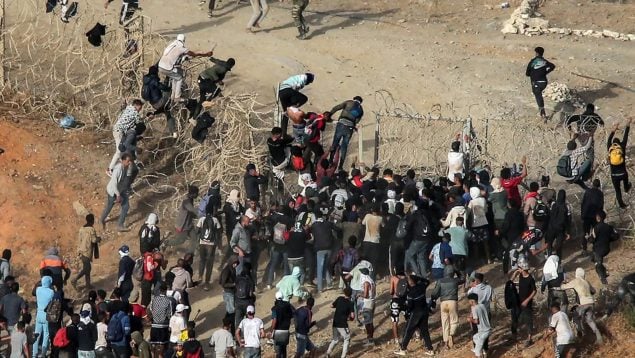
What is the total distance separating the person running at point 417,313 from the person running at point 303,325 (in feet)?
4.46

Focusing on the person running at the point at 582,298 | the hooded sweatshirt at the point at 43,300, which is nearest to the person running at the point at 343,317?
the person running at the point at 582,298

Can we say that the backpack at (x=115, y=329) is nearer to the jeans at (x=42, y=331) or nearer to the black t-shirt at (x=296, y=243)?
the jeans at (x=42, y=331)

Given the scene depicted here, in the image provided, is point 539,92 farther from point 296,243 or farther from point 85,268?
point 85,268

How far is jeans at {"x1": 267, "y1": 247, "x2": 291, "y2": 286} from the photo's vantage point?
24.6 m

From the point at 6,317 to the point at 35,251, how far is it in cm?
448

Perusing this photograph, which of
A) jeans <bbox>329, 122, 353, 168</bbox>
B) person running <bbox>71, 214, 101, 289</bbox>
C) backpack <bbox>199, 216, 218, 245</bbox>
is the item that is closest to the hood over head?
person running <bbox>71, 214, 101, 289</bbox>

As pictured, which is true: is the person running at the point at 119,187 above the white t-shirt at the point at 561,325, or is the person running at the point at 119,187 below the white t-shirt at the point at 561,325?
below

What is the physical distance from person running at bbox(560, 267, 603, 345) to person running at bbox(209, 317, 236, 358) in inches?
187

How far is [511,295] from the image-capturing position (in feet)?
73.8

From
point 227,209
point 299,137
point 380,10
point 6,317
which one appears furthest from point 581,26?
point 6,317

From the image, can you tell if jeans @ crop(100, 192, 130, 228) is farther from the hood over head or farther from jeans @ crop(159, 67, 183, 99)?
the hood over head

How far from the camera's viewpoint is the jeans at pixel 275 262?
80.6ft

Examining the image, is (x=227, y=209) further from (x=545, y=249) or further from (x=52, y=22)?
(x=52, y=22)

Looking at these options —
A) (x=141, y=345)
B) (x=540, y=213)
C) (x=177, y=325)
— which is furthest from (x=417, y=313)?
(x=141, y=345)
